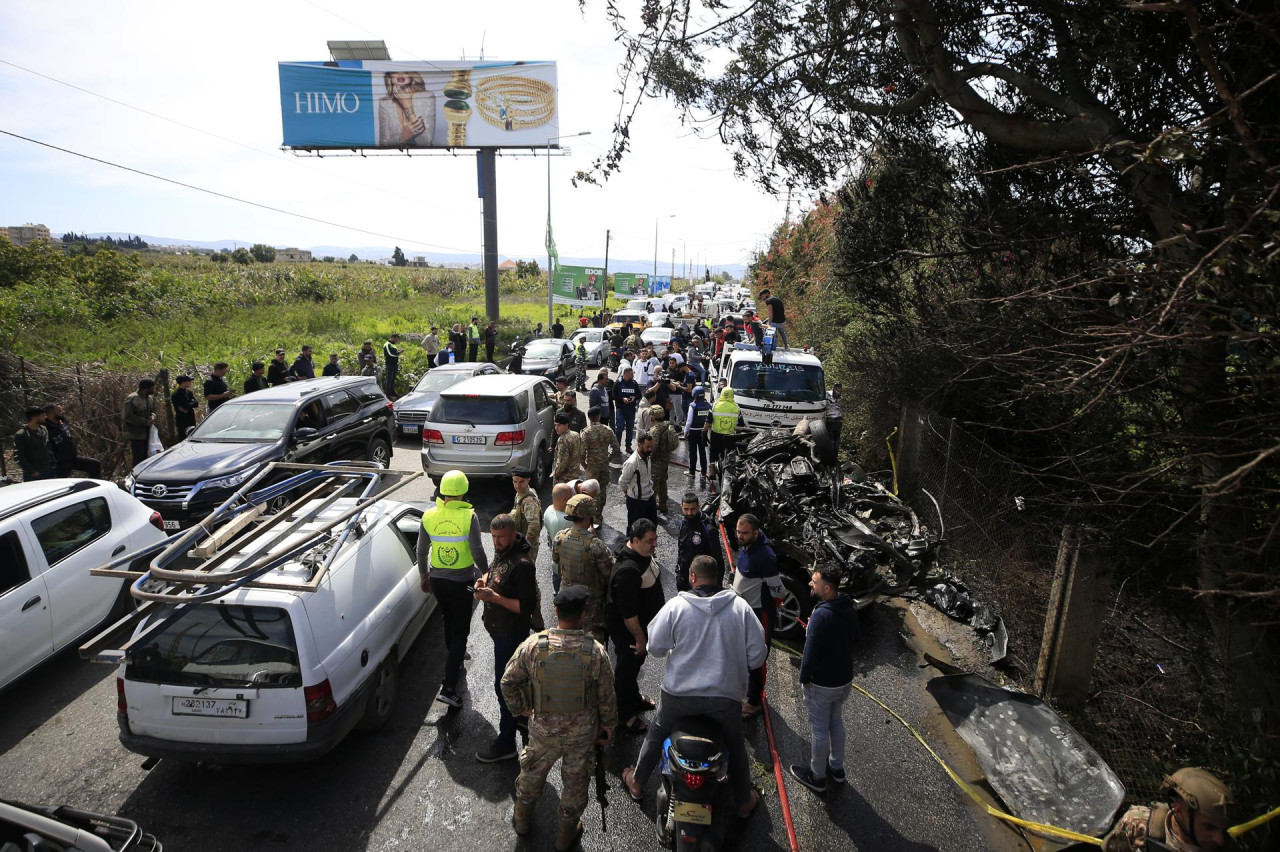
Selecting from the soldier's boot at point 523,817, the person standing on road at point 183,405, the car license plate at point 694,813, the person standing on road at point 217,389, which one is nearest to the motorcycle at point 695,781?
the car license plate at point 694,813

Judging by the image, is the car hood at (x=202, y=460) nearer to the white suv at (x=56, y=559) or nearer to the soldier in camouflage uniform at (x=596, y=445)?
the white suv at (x=56, y=559)

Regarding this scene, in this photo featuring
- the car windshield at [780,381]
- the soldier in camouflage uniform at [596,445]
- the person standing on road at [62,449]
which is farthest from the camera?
the car windshield at [780,381]

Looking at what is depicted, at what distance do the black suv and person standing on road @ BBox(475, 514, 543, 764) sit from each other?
17.9 feet

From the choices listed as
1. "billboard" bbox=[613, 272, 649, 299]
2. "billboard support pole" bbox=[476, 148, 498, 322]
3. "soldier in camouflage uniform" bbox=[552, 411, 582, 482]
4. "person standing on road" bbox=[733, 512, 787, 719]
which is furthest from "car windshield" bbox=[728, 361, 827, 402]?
"billboard" bbox=[613, 272, 649, 299]

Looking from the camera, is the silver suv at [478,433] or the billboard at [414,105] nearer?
the silver suv at [478,433]

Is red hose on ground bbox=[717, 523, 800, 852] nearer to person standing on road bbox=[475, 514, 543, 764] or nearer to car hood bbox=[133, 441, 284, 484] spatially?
person standing on road bbox=[475, 514, 543, 764]

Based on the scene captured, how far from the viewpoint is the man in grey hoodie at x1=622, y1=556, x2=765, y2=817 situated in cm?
382

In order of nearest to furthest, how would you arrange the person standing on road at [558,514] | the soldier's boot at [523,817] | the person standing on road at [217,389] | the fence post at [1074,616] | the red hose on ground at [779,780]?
the soldier's boot at [523,817] < the red hose on ground at [779,780] < the fence post at [1074,616] < the person standing on road at [558,514] < the person standing on road at [217,389]

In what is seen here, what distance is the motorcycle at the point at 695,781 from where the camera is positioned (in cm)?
353

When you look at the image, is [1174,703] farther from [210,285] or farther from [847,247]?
[210,285]

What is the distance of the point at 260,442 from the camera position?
9102 mm

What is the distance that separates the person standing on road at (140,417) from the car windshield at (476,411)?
14.4 ft

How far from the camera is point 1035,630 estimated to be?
5949mm

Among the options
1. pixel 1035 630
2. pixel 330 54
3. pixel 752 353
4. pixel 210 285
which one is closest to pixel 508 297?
pixel 210 285
